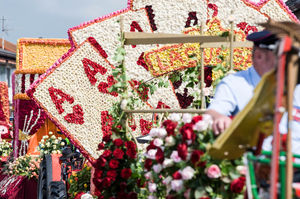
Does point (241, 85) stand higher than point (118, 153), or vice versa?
point (241, 85)

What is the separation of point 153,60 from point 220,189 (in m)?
3.91

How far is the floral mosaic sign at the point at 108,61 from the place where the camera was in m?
5.47

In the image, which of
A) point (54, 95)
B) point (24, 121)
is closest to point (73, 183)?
point (54, 95)

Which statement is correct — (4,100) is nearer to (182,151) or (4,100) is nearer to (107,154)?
(107,154)

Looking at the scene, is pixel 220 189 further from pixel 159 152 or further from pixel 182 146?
pixel 159 152

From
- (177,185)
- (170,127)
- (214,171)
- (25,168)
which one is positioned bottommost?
(25,168)

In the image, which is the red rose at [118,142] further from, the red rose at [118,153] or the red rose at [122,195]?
the red rose at [122,195]

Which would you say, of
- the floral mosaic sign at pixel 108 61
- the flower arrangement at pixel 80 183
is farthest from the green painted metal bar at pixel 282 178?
the floral mosaic sign at pixel 108 61

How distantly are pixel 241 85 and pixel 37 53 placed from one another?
8.13 meters

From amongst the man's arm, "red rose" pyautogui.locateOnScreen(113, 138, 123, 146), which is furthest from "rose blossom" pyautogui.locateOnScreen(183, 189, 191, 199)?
A: "red rose" pyautogui.locateOnScreen(113, 138, 123, 146)

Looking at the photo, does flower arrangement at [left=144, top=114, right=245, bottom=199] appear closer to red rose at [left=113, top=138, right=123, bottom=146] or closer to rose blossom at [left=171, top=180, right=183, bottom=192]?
rose blossom at [left=171, top=180, right=183, bottom=192]

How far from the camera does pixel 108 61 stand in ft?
18.8

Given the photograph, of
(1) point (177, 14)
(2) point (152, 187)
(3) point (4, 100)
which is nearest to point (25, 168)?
(1) point (177, 14)

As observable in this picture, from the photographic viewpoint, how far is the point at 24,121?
9.88 metres
